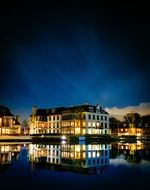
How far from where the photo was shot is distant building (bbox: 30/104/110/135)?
94.0 meters

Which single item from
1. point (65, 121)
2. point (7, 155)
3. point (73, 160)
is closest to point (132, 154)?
point (73, 160)

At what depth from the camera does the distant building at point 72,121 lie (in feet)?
308

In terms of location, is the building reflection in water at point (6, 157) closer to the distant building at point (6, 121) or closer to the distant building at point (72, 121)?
the distant building at point (72, 121)

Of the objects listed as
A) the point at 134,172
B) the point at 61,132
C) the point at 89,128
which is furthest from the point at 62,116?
the point at 134,172

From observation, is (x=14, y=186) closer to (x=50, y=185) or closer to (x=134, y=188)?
(x=50, y=185)

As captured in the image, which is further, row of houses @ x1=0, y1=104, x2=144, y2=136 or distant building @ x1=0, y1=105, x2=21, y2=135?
distant building @ x1=0, y1=105, x2=21, y2=135

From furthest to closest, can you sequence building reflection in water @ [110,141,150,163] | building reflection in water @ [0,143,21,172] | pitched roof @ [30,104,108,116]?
pitched roof @ [30,104,108,116], building reflection in water @ [110,141,150,163], building reflection in water @ [0,143,21,172]

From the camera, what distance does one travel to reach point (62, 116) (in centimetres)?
10131

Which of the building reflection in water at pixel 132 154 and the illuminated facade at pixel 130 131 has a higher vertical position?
the illuminated facade at pixel 130 131

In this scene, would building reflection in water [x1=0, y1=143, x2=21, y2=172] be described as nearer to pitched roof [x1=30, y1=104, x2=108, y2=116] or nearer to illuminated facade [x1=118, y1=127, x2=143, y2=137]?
pitched roof [x1=30, y1=104, x2=108, y2=116]

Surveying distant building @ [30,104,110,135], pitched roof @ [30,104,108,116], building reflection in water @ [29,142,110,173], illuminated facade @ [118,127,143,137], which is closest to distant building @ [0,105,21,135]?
distant building @ [30,104,110,135]

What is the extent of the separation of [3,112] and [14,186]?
267 feet

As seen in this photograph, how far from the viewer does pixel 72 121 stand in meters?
96.3

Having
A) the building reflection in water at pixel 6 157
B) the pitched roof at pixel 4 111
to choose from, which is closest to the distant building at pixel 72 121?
the pitched roof at pixel 4 111
